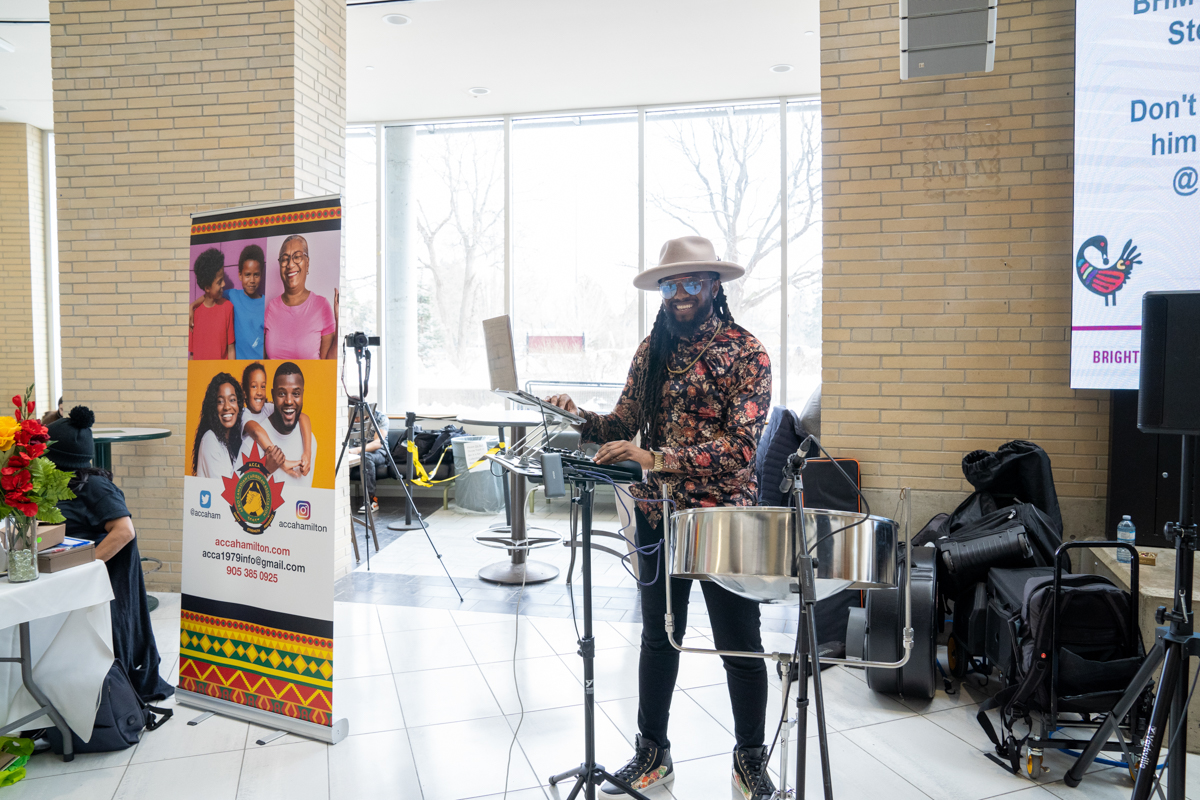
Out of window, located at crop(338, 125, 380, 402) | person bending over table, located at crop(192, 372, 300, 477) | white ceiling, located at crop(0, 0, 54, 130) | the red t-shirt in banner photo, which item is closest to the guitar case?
person bending over table, located at crop(192, 372, 300, 477)

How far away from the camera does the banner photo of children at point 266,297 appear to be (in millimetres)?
2588

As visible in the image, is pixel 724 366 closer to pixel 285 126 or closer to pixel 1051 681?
pixel 1051 681

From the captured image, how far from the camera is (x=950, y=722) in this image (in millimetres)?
2791

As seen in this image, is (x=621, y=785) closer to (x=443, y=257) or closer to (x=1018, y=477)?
(x=1018, y=477)

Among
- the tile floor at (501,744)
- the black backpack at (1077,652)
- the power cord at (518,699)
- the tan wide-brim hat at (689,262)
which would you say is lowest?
the tile floor at (501,744)

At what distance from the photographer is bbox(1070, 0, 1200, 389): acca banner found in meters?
3.08

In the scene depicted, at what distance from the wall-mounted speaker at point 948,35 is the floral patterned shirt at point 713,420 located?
6.18 ft

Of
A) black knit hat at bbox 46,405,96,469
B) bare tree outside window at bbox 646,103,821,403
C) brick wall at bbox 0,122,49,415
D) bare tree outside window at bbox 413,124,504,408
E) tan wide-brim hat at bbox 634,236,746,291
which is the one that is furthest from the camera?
brick wall at bbox 0,122,49,415

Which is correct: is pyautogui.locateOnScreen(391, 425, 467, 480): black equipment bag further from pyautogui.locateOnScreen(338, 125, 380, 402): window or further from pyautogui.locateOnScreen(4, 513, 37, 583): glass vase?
pyautogui.locateOnScreen(4, 513, 37, 583): glass vase

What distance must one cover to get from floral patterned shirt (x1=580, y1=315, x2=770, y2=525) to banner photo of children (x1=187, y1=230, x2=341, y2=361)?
1.21 metres

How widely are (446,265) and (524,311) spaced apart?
36.8 inches

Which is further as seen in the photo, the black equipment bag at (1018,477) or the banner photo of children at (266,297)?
the black equipment bag at (1018,477)

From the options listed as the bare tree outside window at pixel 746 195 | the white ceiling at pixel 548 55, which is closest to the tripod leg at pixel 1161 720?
the white ceiling at pixel 548 55

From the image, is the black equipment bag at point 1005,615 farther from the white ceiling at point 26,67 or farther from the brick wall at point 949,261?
the white ceiling at point 26,67
